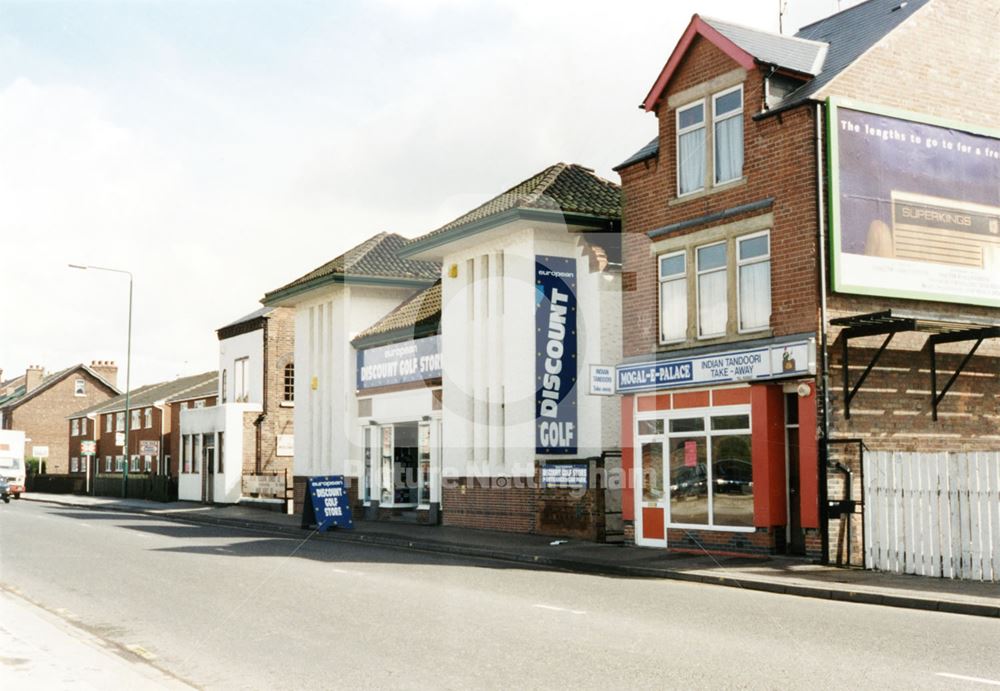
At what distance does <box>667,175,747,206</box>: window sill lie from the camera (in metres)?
21.0

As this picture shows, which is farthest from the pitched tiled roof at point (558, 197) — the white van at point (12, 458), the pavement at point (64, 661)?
the white van at point (12, 458)

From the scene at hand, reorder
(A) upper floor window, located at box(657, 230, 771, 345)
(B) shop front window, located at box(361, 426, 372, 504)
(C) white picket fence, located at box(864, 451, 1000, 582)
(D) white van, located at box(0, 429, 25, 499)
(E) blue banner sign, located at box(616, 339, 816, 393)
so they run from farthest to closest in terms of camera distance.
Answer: (D) white van, located at box(0, 429, 25, 499)
(B) shop front window, located at box(361, 426, 372, 504)
(A) upper floor window, located at box(657, 230, 771, 345)
(E) blue banner sign, located at box(616, 339, 816, 393)
(C) white picket fence, located at box(864, 451, 1000, 582)

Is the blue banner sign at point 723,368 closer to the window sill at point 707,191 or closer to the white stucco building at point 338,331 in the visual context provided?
the window sill at point 707,191

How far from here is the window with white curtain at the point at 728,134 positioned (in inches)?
834

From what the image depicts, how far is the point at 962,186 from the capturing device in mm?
21000

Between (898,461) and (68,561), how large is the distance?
14561mm

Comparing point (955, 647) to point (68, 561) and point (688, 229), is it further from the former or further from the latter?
point (68, 561)

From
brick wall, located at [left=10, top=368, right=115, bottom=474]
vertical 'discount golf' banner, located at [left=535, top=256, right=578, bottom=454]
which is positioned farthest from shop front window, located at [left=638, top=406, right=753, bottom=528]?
brick wall, located at [left=10, top=368, right=115, bottom=474]

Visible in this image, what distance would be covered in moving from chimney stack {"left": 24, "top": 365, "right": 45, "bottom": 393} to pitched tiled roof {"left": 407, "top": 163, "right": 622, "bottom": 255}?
7163cm

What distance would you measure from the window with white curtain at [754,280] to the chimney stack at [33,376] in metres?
82.4

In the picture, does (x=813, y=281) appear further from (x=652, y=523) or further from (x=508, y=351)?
(x=508, y=351)

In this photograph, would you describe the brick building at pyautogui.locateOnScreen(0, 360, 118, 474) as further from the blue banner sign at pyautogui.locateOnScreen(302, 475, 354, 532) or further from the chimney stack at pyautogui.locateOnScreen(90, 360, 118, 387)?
the blue banner sign at pyautogui.locateOnScreen(302, 475, 354, 532)

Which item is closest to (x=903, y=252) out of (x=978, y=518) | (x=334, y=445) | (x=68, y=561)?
(x=978, y=518)

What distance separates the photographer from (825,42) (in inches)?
897
